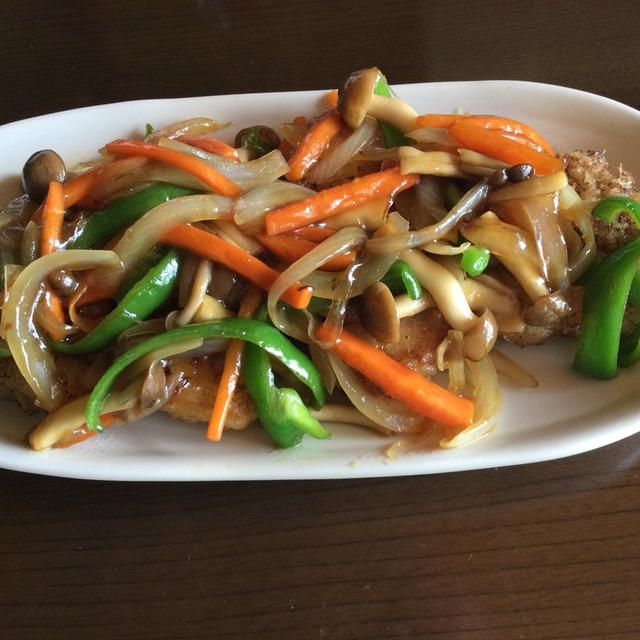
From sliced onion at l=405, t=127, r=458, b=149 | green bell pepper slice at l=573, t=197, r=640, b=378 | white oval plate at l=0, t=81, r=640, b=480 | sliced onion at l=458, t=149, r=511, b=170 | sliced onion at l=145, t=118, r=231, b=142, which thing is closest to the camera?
white oval plate at l=0, t=81, r=640, b=480

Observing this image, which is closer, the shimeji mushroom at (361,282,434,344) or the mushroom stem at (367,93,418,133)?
the shimeji mushroom at (361,282,434,344)

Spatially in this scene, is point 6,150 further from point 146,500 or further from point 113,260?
point 146,500

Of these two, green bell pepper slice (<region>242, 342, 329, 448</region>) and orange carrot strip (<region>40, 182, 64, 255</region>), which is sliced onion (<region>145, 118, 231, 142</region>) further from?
green bell pepper slice (<region>242, 342, 329, 448</region>)

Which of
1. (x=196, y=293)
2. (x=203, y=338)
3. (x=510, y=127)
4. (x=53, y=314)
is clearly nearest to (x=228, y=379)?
(x=203, y=338)

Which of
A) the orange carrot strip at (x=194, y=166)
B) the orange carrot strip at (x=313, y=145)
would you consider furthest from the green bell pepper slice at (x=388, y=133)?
the orange carrot strip at (x=194, y=166)

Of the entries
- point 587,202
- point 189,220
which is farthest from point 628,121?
point 189,220

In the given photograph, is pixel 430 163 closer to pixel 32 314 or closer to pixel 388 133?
pixel 388 133

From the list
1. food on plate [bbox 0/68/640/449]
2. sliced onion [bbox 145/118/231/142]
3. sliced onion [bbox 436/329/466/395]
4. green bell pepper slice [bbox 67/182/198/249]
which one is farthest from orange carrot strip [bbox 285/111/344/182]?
sliced onion [bbox 436/329/466/395]
